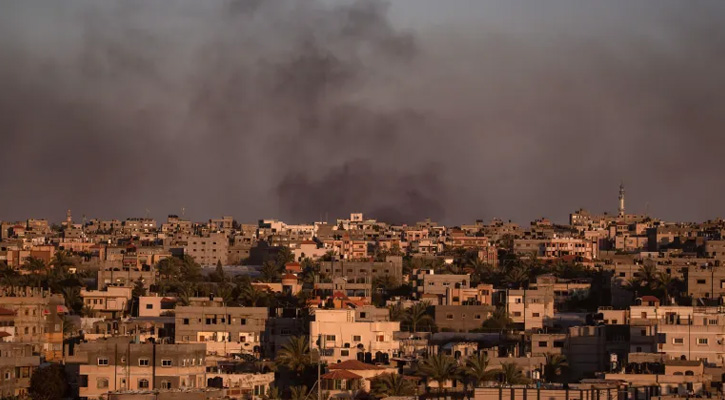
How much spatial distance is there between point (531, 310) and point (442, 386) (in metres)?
34.7

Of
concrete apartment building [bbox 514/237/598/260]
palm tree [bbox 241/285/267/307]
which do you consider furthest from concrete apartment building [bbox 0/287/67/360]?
concrete apartment building [bbox 514/237/598/260]

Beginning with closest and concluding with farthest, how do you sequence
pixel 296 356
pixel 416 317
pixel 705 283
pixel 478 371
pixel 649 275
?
pixel 478 371, pixel 296 356, pixel 416 317, pixel 705 283, pixel 649 275

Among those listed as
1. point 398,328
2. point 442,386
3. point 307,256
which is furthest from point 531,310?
point 307,256

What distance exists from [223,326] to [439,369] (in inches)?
840

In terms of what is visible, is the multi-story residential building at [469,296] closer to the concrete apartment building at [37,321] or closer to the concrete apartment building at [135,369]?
the concrete apartment building at [37,321]

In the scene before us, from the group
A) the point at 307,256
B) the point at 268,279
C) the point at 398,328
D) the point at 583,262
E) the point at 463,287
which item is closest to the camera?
the point at 398,328

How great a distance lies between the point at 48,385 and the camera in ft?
219

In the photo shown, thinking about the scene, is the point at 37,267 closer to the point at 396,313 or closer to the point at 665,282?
the point at 396,313

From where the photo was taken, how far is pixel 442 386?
213ft

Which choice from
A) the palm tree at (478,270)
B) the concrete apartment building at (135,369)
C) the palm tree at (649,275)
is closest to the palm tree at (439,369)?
the concrete apartment building at (135,369)

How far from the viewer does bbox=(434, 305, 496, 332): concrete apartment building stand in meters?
94.6

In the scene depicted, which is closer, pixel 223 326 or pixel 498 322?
pixel 223 326

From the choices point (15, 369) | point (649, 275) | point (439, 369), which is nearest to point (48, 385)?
point (15, 369)

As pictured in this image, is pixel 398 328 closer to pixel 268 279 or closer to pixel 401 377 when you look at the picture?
pixel 401 377
